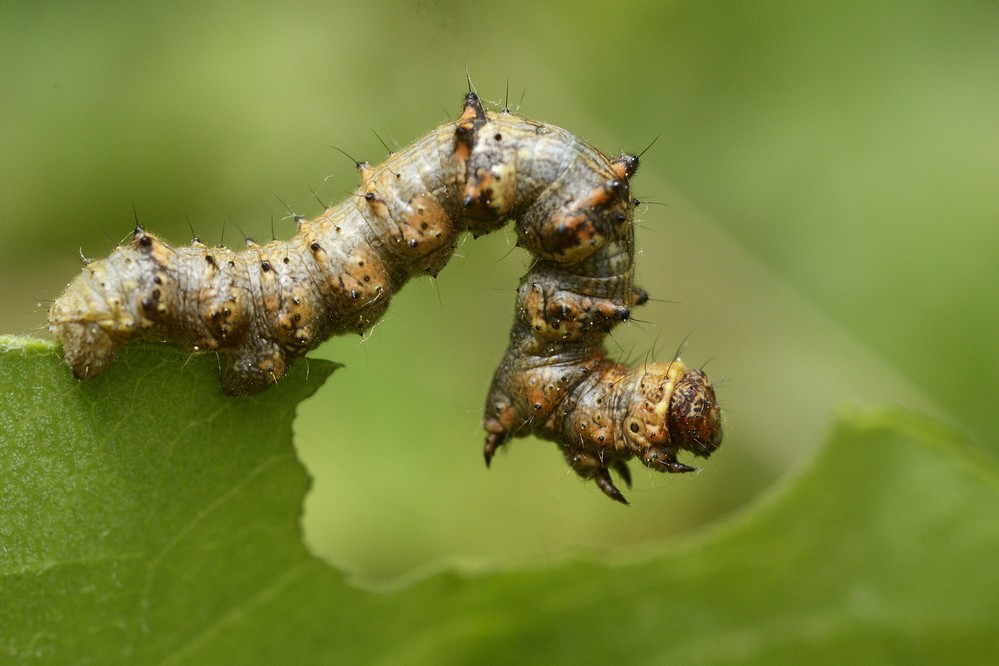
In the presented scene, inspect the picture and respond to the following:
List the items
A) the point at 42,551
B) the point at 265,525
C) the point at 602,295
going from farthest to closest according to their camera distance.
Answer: the point at 602,295 → the point at 265,525 → the point at 42,551

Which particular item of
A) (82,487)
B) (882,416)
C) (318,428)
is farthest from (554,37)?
(82,487)

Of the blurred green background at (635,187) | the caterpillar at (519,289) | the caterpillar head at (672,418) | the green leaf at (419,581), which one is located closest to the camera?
the green leaf at (419,581)

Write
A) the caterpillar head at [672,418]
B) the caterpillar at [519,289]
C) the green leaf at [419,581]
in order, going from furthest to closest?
the caterpillar head at [672,418] < the caterpillar at [519,289] < the green leaf at [419,581]

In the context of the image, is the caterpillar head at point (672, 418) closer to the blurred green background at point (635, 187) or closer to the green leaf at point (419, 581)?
the green leaf at point (419, 581)

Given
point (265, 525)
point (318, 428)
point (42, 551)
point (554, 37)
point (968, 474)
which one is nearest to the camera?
point (42, 551)

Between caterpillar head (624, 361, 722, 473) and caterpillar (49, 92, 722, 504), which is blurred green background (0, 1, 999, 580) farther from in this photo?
caterpillar head (624, 361, 722, 473)

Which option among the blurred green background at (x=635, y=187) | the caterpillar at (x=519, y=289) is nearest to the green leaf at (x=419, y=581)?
the caterpillar at (x=519, y=289)

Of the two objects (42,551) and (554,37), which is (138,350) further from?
(554,37)

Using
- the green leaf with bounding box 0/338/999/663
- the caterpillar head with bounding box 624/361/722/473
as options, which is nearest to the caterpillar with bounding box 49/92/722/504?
the caterpillar head with bounding box 624/361/722/473
